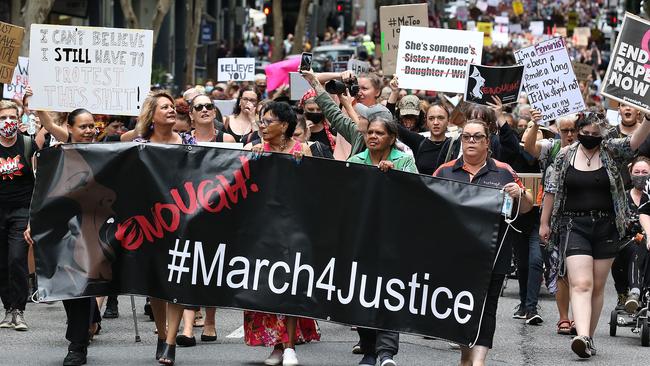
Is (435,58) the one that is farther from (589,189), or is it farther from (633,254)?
(589,189)

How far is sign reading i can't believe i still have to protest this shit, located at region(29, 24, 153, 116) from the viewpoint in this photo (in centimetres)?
1285

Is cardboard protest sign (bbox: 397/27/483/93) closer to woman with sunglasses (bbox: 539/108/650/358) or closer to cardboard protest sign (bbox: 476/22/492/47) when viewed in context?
woman with sunglasses (bbox: 539/108/650/358)

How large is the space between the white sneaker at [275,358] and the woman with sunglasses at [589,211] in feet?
6.70

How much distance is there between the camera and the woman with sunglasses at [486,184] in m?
8.98

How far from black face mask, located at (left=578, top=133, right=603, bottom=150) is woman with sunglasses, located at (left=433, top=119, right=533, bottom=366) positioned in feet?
4.04

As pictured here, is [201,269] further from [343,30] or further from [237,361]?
[343,30]

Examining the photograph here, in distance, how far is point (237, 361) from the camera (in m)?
9.89

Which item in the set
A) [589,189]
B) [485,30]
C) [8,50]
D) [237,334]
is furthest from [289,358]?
[485,30]

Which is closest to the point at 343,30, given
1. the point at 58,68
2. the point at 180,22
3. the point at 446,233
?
the point at 180,22

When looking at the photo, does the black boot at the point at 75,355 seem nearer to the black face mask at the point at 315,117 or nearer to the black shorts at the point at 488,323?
the black shorts at the point at 488,323

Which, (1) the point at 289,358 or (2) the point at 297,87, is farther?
(2) the point at 297,87

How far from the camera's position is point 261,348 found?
10.6 meters

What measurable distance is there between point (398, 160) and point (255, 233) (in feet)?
3.30

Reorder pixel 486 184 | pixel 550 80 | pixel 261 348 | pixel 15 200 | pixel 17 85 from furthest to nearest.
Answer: pixel 17 85, pixel 550 80, pixel 15 200, pixel 261 348, pixel 486 184
